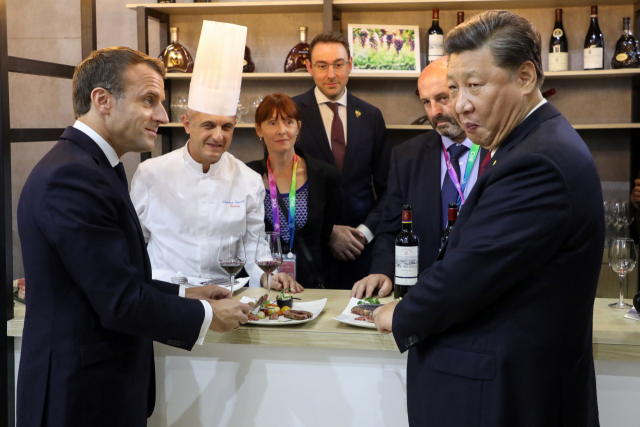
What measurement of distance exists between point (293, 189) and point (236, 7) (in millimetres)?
1860

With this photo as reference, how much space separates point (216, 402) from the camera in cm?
180

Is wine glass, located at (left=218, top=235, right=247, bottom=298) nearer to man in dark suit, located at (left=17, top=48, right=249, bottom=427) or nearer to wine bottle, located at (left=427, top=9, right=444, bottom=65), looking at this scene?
man in dark suit, located at (left=17, top=48, right=249, bottom=427)

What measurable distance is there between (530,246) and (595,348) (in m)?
0.63

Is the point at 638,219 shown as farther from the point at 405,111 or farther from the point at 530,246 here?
the point at 530,246

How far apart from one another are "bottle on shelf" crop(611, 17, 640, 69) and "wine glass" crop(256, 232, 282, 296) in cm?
307

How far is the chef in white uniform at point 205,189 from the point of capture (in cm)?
245

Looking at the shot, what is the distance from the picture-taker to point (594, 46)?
385cm

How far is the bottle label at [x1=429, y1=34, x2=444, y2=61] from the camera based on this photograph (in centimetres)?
385

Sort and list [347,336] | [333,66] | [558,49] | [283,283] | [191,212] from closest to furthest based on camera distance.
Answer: [347,336]
[283,283]
[191,212]
[333,66]
[558,49]

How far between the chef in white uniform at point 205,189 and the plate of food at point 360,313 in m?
0.66

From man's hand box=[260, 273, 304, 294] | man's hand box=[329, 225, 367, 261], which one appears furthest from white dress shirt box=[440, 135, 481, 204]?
man's hand box=[329, 225, 367, 261]

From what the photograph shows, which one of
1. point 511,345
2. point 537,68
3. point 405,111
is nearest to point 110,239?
point 511,345

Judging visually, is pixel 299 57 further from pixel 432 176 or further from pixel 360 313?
pixel 360 313

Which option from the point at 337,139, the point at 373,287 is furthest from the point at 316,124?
the point at 373,287
